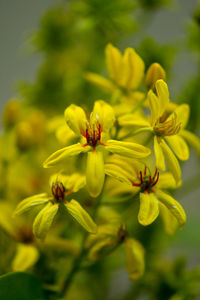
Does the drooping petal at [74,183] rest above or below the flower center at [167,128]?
below

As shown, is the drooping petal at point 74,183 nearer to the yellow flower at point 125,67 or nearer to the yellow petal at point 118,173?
the yellow petal at point 118,173

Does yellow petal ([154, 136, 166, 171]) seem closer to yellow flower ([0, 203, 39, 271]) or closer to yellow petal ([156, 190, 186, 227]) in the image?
yellow petal ([156, 190, 186, 227])

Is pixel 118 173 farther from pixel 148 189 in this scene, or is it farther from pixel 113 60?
pixel 113 60

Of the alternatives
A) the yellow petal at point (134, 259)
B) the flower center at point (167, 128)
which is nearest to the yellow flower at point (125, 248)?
the yellow petal at point (134, 259)

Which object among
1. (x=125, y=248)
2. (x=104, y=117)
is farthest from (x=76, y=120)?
(x=125, y=248)

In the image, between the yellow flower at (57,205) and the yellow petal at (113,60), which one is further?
the yellow petal at (113,60)
